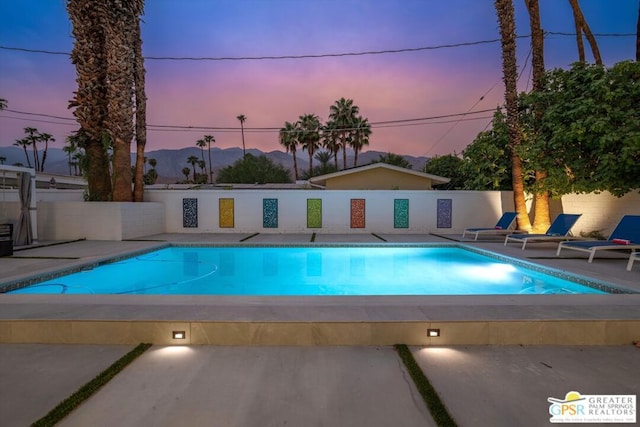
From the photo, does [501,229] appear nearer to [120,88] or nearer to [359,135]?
[120,88]

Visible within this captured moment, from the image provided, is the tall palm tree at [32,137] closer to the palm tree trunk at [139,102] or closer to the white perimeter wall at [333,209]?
the white perimeter wall at [333,209]

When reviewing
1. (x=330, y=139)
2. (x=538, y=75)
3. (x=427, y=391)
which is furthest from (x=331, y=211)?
(x=330, y=139)

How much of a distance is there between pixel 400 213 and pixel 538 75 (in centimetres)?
676

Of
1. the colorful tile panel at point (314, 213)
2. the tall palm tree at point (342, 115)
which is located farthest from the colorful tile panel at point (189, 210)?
the tall palm tree at point (342, 115)

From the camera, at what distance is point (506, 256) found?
321 inches

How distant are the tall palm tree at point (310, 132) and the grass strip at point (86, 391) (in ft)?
115

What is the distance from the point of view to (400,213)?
1360 centimetres

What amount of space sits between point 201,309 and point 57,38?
20.2 metres

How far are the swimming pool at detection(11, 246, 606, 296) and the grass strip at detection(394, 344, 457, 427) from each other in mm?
3250

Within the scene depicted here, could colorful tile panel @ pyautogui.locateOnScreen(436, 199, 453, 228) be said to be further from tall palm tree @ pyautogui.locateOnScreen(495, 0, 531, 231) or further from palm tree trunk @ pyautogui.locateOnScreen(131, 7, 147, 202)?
palm tree trunk @ pyautogui.locateOnScreen(131, 7, 147, 202)

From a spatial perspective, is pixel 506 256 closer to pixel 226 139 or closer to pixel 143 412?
pixel 143 412

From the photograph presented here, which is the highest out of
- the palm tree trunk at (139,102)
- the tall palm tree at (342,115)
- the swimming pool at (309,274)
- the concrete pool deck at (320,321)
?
the tall palm tree at (342,115)

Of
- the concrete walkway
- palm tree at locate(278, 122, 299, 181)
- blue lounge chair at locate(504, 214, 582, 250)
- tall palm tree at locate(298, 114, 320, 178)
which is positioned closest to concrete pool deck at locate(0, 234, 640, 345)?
the concrete walkway

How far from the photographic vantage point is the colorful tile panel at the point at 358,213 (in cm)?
1356
